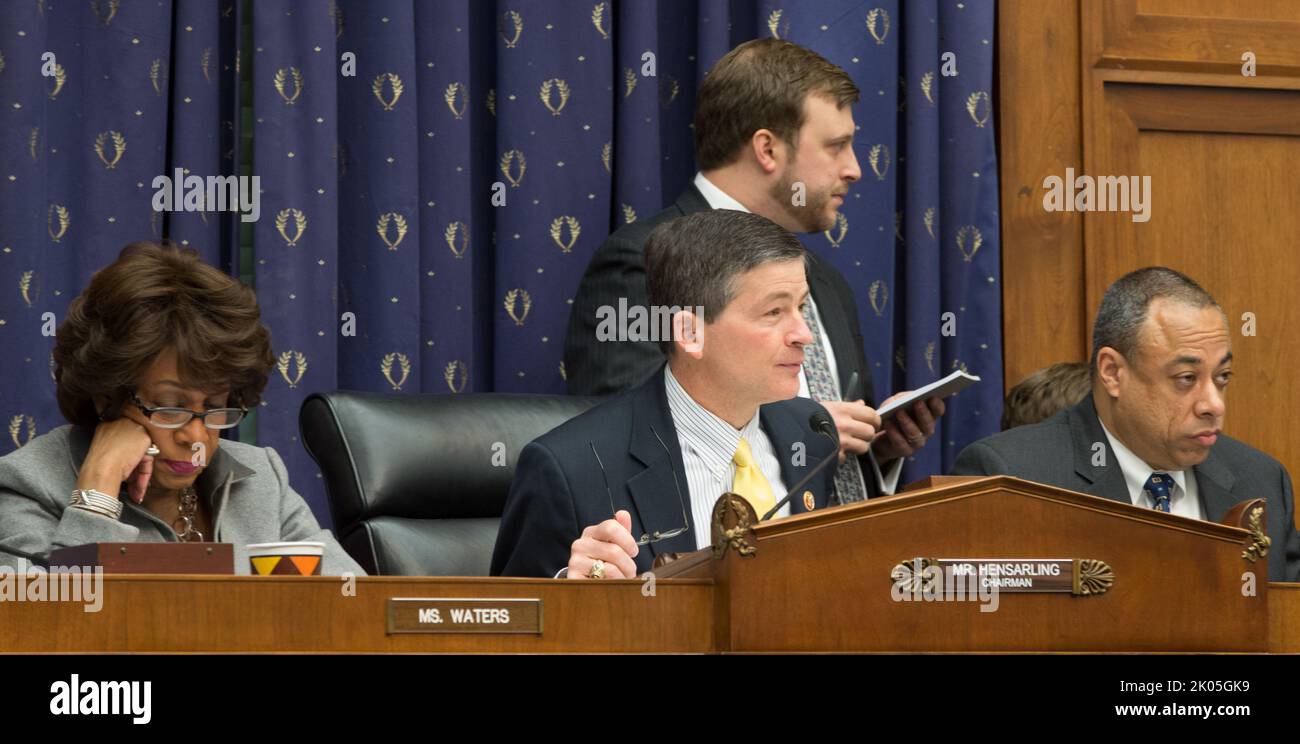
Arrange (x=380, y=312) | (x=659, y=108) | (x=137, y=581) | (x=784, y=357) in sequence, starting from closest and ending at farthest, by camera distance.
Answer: (x=137, y=581) < (x=784, y=357) < (x=380, y=312) < (x=659, y=108)

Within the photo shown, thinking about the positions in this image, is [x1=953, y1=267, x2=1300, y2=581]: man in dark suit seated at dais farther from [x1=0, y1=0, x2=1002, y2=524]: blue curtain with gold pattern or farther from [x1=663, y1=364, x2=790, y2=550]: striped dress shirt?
[x1=0, y1=0, x2=1002, y2=524]: blue curtain with gold pattern

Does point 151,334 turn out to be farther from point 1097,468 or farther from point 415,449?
point 1097,468

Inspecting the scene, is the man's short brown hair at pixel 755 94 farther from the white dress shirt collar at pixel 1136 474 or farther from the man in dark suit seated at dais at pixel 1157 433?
the white dress shirt collar at pixel 1136 474

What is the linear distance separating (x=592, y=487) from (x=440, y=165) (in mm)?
1404

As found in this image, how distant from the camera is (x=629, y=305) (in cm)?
321

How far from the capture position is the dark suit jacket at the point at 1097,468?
2.98m

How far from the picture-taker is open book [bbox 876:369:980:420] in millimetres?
2830

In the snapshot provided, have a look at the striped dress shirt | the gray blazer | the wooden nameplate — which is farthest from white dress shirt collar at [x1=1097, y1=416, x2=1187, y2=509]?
the wooden nameplate

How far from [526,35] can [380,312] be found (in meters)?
0.69

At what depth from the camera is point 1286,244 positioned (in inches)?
166

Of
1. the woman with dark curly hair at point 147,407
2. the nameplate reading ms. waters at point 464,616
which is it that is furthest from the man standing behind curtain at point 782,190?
the nameplate reading ms. waters at point 464,616

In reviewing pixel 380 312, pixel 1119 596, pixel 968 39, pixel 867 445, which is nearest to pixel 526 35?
pixel 380 312

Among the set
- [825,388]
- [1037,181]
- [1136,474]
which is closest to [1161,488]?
[1136,474]

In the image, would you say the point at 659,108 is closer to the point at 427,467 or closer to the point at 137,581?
the point at 427,467
